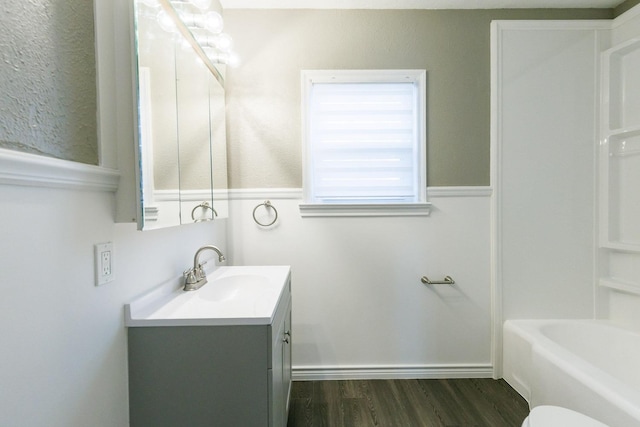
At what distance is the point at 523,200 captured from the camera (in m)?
2.10

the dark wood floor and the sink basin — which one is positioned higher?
the sink basin

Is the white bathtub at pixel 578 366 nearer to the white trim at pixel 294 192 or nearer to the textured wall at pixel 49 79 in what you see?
the white trim at pixel 294 192

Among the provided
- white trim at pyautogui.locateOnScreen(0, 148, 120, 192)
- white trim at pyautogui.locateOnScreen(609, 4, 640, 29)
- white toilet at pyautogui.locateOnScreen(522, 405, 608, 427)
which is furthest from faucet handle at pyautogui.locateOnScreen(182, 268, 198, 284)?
white trim at pyautogui.locateOnScreen(609, 4, 640, 29)

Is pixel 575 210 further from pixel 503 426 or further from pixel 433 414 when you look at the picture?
pixel 433 414

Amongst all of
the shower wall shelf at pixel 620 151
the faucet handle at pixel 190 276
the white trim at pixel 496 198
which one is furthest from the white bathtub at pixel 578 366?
the faucet handle at pixel 190 276

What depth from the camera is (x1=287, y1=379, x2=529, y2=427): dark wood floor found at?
1729mm

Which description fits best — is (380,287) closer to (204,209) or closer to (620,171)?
(204,209)

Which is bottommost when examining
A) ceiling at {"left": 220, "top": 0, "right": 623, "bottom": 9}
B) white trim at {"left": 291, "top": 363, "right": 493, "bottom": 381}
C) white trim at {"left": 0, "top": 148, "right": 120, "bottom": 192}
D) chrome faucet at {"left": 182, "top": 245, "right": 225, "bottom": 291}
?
white trim at {"left": 291, "top": 363, "right": 493, "bottom": 381}

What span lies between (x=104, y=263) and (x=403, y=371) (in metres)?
1.97

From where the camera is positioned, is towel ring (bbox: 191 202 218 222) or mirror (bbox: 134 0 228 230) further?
towel ring (bbox: 191 202 218 222)

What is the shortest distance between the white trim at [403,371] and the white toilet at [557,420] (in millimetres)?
1045

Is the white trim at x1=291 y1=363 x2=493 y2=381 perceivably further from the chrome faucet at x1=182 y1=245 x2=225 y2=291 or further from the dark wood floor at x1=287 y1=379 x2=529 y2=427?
the chrome faucet at x1=182 y1=245 x2=225 y2=291

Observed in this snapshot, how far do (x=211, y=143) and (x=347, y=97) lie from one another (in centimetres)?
98

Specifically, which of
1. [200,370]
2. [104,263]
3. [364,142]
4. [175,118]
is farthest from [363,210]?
[104,263]
